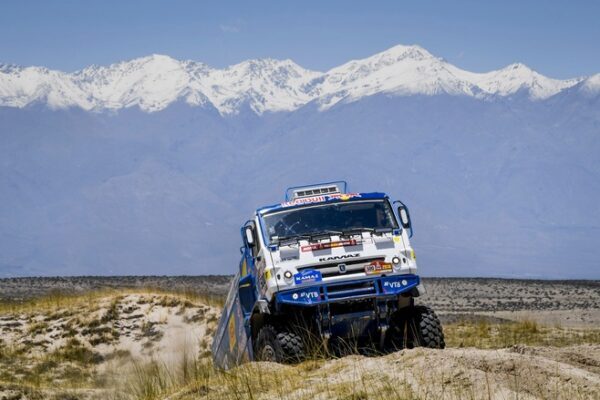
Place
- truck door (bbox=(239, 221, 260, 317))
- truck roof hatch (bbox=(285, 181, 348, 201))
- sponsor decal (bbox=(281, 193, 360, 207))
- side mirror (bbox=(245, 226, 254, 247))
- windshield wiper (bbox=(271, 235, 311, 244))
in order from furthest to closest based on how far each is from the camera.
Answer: truck roof hatch (bbox=(285, 181, 348, 201))
sponsor decal (bbox=(281, 193, 360, 207))
truck door (bbox=(239, 221, 260, 317))
side mirror (bbox=(245, 226, 254, 247))
windshield wiper (bbox=(271, 235, 311, 244))

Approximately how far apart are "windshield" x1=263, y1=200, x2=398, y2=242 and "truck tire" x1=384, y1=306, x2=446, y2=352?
149 centimetres

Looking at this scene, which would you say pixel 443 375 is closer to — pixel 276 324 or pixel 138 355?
pixel 276 324

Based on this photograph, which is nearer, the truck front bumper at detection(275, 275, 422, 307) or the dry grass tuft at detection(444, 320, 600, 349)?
the truck front bumper at detection(275, 275, 422, 307)

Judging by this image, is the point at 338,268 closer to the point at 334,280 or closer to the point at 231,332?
the point at 334,280

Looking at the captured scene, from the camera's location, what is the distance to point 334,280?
14734 mm

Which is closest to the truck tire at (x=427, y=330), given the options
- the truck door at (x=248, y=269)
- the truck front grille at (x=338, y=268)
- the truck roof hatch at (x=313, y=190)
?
the truck front grille at (x=338, y=268)

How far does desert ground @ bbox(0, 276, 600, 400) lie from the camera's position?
1065 cm

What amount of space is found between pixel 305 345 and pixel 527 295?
58.8 meters

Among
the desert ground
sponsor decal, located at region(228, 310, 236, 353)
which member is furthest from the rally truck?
sponsor decal, located at region(228, 310, 236, 353)

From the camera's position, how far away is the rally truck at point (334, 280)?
14.7 metres

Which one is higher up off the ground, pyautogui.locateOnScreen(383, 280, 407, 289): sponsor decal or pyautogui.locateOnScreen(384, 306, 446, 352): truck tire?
pyautogui.locateOnScreen(383, 280, 407, 289): sponsor decal

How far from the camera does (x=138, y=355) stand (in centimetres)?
2881

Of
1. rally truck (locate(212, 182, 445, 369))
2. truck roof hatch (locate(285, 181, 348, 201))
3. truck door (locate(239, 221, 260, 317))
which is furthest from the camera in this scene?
truck roof hatch (locate(285, 181, 348, 201))

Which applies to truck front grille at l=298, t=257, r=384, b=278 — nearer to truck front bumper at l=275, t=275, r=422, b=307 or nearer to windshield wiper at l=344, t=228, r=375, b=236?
truck front bumper at l=275, t=275, r=422, b=307
